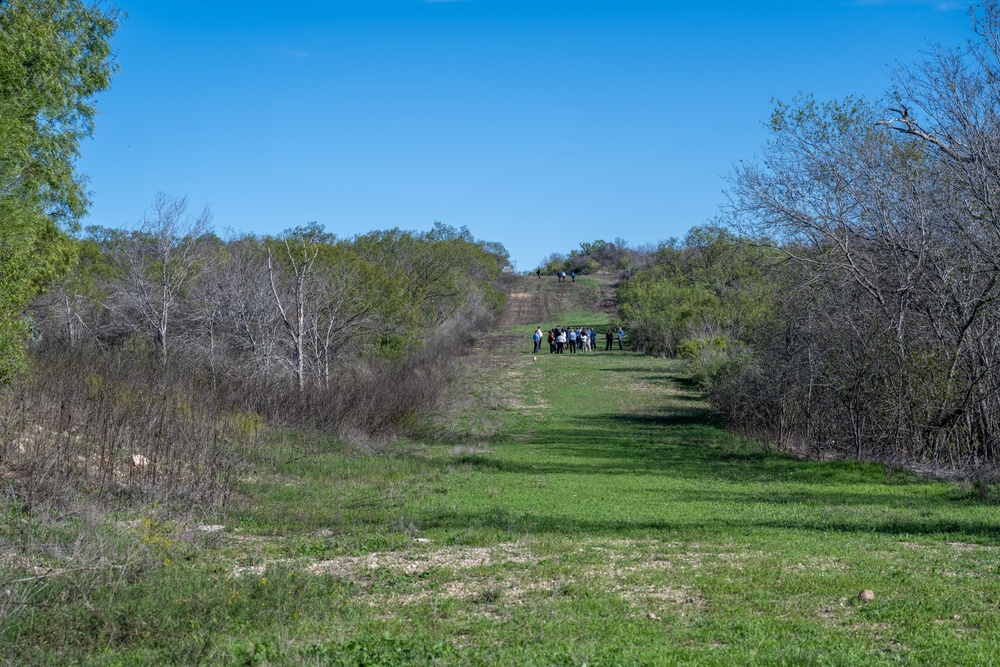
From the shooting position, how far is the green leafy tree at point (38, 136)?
564 inches

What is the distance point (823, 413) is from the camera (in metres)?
23.1

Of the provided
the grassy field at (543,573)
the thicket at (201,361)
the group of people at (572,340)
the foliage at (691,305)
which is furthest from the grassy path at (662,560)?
the group of people at (572,340)

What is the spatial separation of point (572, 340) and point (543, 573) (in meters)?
57.4

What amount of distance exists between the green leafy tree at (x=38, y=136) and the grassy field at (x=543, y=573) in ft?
15.9

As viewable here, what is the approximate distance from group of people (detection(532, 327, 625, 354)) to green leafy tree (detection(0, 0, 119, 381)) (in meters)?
45.0

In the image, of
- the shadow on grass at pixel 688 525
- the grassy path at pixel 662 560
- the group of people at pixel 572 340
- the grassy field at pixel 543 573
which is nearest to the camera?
the grassy field at pixel 543 573

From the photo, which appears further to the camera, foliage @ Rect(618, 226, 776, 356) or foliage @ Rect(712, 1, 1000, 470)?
foliage @ Rect(618, 226, 776, 356)

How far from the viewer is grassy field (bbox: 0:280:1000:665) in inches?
285

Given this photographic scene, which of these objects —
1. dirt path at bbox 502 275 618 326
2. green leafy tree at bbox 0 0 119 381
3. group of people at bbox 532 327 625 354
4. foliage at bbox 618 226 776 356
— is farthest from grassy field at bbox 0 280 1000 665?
dirt path at bbox 502 275 618 326

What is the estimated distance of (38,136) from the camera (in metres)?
18.3

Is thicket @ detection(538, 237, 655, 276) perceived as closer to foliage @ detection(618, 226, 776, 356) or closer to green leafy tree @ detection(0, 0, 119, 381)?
foliage @ detection(618, 226, 776, 356)

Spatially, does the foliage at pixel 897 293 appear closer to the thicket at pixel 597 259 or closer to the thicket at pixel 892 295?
the thicket at pixel 892 295

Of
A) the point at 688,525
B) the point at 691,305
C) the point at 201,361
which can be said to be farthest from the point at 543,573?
the point at 691,305

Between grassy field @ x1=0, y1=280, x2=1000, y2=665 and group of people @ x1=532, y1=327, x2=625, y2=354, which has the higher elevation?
group of people @ x1=532, y1=327, x2=625, y2=354
